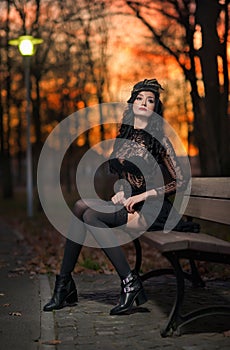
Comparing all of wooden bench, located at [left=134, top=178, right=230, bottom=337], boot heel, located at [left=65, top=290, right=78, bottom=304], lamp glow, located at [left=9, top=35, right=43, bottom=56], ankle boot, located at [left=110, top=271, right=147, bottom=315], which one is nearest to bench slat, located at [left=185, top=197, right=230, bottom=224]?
wooden bench, located at [left=134, top=178, right=230, bottom=337]

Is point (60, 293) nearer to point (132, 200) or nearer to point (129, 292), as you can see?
point (129, 292)

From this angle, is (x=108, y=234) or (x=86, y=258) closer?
(x=108, y=234)

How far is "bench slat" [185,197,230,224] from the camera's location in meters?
5.97

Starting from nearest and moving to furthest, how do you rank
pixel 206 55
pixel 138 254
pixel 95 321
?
pixel 95 321 < pixel 138 254 < pixel 206 55

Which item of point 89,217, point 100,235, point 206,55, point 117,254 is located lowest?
point 117,254

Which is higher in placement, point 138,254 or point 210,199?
point 210,199

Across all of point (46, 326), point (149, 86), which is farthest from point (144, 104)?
point (46, 326)

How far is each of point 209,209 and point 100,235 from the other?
974 mm

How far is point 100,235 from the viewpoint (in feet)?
20.1

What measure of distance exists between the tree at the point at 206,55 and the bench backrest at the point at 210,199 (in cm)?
782

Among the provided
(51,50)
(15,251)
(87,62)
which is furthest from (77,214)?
(87,62)

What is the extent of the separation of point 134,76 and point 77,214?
83.0ft

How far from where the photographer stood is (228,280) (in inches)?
317

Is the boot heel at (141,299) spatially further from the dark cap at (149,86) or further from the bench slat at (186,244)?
the dark cap at (149,86)
